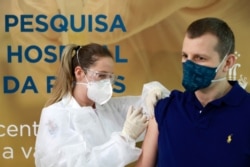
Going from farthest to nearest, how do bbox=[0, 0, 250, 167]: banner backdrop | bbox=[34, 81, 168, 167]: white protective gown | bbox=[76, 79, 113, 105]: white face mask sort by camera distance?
1. bbox=[0, 0, 250, 167]: banner backdrop
2. bbox=[76, 79, 113, 105]: white face mask
3. bbox=[34, 81, 168, 167]: white protective gown

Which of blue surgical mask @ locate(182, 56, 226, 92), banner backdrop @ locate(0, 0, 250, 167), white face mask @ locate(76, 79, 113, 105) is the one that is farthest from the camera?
banner backdrop @ locate(0, 0, 250, 167)

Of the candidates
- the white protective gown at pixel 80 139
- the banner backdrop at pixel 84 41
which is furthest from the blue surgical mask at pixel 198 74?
the banner backdrop at pixel 84 41

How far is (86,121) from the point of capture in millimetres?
2104

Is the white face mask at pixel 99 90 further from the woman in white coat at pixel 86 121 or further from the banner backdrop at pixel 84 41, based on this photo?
the banner backdrop at pixel 84 41

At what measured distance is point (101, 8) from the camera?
2.44 m

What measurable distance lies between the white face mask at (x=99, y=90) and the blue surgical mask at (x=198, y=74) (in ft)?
1.99

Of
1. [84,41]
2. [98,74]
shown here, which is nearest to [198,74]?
[98,74]

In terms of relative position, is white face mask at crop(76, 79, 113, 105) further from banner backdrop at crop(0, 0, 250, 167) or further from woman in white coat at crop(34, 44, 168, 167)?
banner backdrop at crop(0, 0, 250, 167)

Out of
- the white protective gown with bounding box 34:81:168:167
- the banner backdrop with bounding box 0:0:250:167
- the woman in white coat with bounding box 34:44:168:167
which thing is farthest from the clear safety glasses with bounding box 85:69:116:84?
the banner backdrop with bounding box 0:0:250:167

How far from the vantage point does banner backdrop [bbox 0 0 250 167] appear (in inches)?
95.0

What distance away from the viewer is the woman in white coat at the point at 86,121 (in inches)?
76.6

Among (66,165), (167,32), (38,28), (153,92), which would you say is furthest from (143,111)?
(38,28)

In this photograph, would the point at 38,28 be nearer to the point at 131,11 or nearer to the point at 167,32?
the point at 131,11

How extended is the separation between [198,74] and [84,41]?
1020mm
